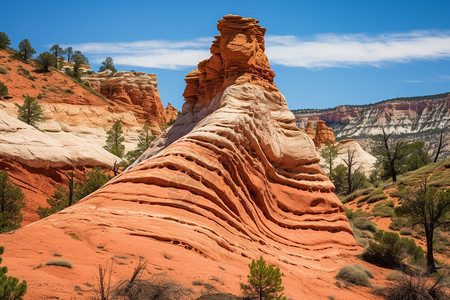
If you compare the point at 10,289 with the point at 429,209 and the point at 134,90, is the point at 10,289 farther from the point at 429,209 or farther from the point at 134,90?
the point at 134,90

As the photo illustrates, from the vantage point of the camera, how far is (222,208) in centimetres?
1246

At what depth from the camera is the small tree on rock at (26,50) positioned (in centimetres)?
6788

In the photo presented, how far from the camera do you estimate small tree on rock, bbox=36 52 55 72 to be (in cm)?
6456

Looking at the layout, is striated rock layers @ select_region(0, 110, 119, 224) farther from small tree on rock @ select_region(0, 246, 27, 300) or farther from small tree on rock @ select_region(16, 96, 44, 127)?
small tree on rock @ select_region(0, 246, 27, 300)

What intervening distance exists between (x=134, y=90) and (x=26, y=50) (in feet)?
63.8

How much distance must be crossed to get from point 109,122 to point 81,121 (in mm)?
4903

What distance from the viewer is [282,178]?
1709cm

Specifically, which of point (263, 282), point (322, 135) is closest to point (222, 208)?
point (263, 282)

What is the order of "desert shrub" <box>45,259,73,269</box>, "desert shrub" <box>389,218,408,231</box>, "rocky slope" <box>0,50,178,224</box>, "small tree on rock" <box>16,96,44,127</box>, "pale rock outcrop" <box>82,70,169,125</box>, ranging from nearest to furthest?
"desert shrub" <box>45,259,73,269</box>
"desert shrub" <box>389,218,408,231</box>
"rocky slope" <box>0,50,178,224</box>
"small tree on rock" <box>16,96,44,127</box>
"pale rock outcrop" <box>82,70,169,125</box>

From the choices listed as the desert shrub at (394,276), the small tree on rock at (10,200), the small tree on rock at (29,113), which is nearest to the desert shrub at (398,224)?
the desert shrub at (394,276)

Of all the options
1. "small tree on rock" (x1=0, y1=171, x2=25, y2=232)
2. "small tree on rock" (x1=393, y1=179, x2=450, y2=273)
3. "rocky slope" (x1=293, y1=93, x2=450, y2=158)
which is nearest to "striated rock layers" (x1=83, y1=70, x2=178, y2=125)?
"small tree on rock" (x1=0, y1=171, x2=25, y2=232)

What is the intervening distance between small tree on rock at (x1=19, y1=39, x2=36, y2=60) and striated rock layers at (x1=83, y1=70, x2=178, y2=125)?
1027 cm

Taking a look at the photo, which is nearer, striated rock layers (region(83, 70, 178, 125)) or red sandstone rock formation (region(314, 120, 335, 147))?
striated rock layers (region(83, 70, 178, 125))

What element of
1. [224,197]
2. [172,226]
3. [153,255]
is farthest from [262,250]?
[153,255]
